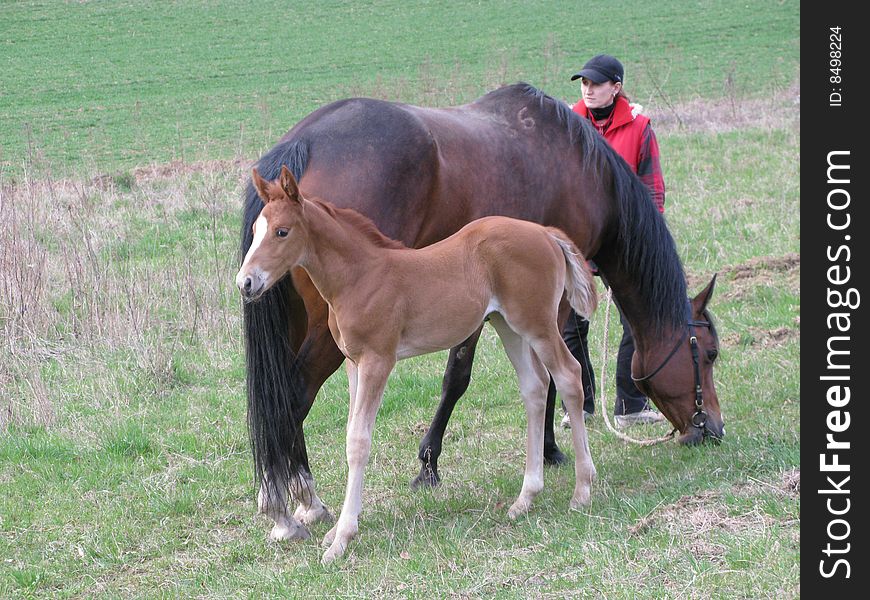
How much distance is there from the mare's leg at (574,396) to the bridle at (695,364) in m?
1.19

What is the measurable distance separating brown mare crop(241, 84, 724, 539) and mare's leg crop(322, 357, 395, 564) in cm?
46

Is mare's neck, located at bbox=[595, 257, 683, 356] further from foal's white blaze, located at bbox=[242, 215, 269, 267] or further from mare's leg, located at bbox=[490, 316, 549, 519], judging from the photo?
foal's white blaze, located at bbox=[242, 215, 269, 267]

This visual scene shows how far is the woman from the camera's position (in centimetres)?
612

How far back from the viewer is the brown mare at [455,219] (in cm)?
454

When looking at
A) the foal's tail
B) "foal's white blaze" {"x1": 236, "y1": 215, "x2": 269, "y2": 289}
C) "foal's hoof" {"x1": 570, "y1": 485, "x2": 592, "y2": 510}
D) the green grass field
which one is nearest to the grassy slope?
the green grass field

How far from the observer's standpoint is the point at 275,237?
3871 millimetres

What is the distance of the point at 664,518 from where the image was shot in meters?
4.05

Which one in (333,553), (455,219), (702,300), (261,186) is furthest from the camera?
(702,300)

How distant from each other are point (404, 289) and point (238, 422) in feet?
8.52

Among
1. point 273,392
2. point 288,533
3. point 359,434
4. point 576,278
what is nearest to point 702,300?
point 576,278

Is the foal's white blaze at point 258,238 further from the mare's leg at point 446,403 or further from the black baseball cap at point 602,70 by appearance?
the black baseball cap at point 602,70

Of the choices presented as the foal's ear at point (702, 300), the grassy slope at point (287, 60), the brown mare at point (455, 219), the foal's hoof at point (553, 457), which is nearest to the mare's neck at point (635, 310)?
the brown mare at point (455, 219)

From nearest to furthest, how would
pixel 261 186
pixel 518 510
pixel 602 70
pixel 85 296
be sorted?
pixel 261 186 < pixel 518 510 < pixel 602 70 < pixel 85 296
